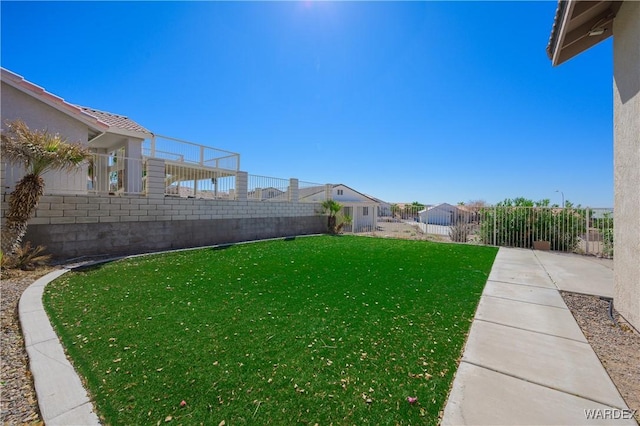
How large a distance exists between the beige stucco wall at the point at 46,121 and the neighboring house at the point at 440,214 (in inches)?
577

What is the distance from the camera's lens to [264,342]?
9.34ft

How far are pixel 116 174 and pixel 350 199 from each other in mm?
25086

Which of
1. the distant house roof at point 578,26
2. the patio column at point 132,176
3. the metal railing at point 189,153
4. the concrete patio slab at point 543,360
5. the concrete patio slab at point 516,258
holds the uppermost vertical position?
the distant house roof at point 578,26

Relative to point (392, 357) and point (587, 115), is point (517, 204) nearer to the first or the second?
point (587, 115)

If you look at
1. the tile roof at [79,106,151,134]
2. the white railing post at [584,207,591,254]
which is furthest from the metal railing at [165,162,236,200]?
the white railing post at [584,207,591,254]

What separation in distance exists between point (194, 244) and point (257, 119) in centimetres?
799

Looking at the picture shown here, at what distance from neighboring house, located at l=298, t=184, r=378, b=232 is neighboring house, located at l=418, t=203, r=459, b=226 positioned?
4152mm

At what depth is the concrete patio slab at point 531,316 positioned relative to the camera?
3340mm

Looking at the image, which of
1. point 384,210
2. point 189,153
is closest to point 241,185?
point 189,153

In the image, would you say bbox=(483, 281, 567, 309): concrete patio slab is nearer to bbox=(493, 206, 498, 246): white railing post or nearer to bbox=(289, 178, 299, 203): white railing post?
bbox=(493, 206, 498, 246): white railing post

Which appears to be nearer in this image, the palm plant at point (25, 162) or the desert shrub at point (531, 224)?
the palm plant at point (25, 162)

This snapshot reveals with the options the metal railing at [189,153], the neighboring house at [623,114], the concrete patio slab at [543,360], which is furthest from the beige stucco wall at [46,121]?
the neighboring house at [623,114]

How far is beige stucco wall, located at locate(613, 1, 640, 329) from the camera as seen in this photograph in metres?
3.26

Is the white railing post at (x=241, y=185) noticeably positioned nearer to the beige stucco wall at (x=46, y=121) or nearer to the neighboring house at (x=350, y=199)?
the neighboring house at (x=350, y=199)
